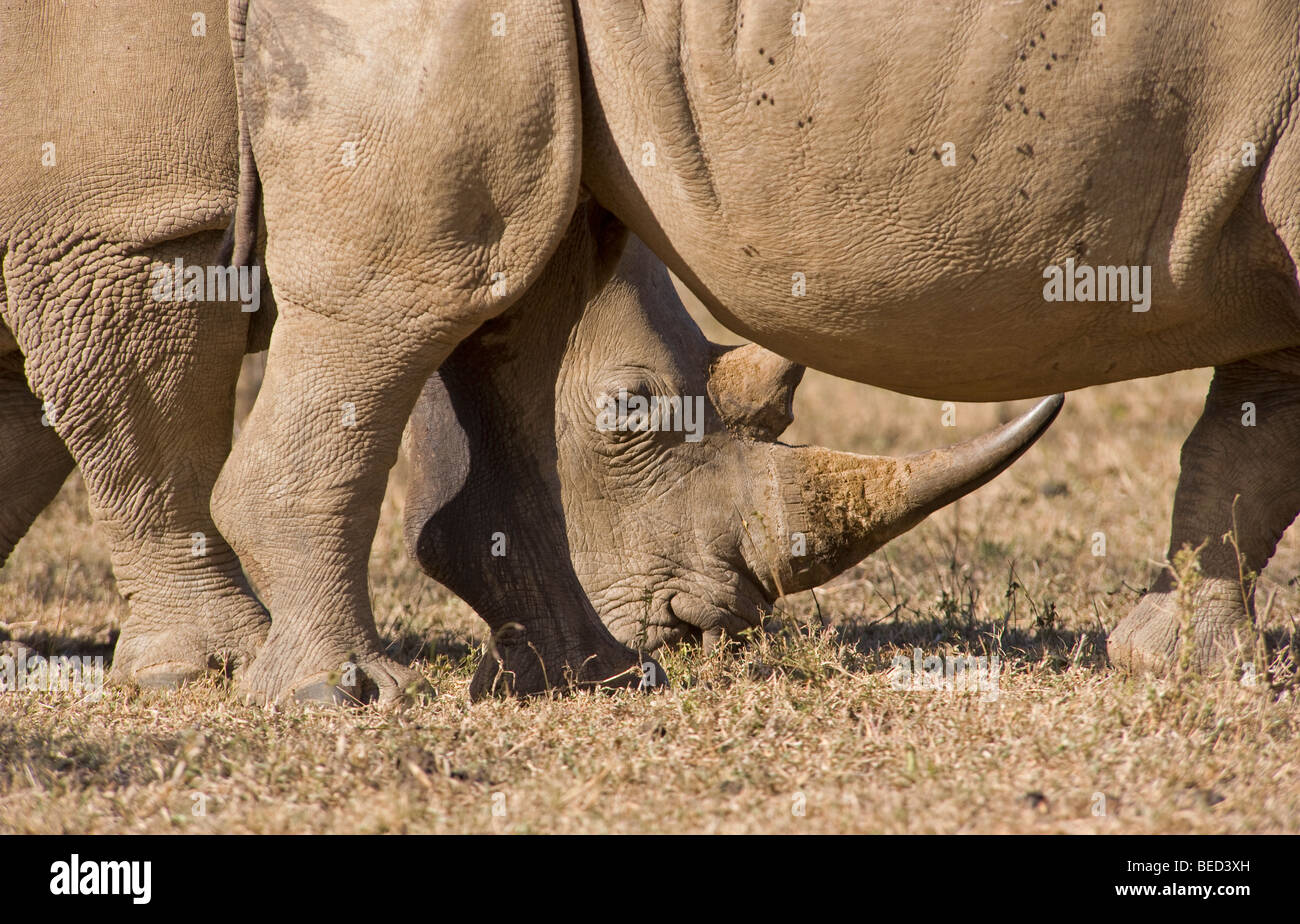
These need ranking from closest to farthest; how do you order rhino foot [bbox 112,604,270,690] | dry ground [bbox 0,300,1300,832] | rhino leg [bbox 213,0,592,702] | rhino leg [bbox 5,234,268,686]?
dry ground [bbox 0,300,1300,832] → rhino leg [bbox 213,0,592,702] → rhino leg [bbox 5,234,268,686] → rhino foot [bbox 112,604,270,690]

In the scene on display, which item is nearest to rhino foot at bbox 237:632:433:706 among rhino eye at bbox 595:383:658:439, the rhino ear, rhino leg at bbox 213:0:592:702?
rhino leg at bbox 213:0:592:702

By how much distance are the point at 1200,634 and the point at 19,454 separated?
3.69m

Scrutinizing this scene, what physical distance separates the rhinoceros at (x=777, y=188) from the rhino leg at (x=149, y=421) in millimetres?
659

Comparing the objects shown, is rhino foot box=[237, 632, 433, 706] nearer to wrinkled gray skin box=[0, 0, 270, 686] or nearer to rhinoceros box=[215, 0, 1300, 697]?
rhinoceros box=[215, 0, 1300, 697]

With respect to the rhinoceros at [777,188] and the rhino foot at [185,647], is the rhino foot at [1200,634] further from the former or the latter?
the rhino foot at [185,647]

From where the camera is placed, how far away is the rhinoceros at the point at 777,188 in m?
3.21

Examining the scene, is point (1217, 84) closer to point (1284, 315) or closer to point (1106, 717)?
point (1284, 315)

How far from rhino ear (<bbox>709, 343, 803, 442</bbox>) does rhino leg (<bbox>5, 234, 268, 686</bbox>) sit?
1.39 meters

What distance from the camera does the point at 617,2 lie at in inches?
134

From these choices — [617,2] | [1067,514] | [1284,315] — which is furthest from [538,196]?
[1067,514]

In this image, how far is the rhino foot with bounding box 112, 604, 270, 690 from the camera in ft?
15.1

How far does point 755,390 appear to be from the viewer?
4.60m

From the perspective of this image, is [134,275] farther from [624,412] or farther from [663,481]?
[663,481]
